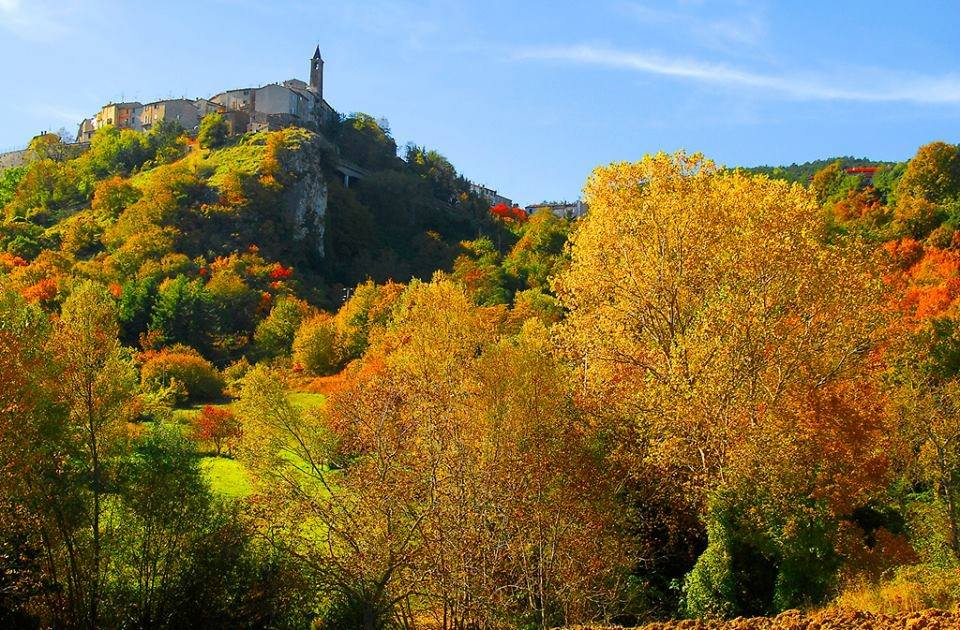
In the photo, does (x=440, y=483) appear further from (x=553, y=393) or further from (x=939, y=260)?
(x=939, y=260)

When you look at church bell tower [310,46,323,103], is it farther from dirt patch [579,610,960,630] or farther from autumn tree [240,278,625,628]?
dirt patch [579,610,960,630]

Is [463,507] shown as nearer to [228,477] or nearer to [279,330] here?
[228,477]

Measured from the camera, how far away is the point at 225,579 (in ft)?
57.2

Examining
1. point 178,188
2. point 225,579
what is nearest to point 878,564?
point 225,579

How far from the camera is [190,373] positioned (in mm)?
51844

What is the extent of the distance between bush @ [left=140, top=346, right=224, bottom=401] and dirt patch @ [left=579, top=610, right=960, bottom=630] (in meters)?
42.5

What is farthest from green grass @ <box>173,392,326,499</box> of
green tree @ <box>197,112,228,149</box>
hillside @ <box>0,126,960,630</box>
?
green tree @ <box>197,112,228,149</box>

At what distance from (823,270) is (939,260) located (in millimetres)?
32344

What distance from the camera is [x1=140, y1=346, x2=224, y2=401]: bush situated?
51.1 m

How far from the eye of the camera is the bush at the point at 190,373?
5109 centimetres

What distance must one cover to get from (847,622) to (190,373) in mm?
45621

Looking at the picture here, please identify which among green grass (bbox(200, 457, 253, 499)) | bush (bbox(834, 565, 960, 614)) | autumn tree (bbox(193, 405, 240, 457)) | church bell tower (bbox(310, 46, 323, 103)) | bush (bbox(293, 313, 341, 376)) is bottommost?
green grass (bbox(200, 457, 253, 499))

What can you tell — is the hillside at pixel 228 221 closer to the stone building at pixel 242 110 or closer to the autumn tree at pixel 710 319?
the stone building at pixel 242 110

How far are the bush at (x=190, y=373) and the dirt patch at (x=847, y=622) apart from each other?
1673 inches
